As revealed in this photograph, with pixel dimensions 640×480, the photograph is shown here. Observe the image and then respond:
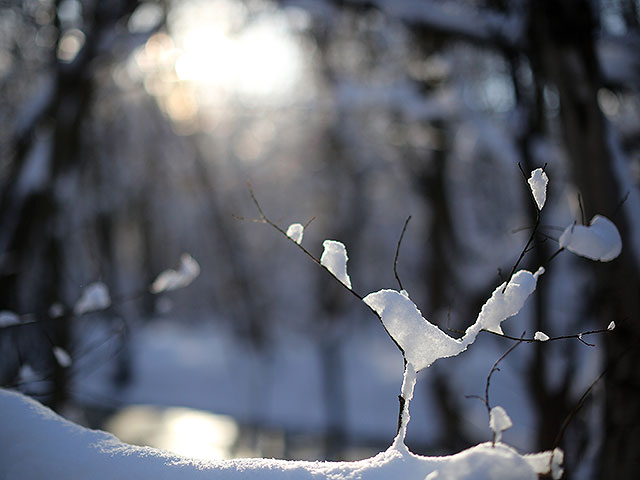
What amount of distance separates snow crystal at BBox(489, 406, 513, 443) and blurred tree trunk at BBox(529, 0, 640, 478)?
1.58m

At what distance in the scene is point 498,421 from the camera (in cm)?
96

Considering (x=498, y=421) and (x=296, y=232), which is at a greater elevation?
(x=296, y=232)

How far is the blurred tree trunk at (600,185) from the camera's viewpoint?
2303 millimetres

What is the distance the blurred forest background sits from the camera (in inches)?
99.3

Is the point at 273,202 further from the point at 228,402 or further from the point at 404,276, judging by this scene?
the point at 228,402

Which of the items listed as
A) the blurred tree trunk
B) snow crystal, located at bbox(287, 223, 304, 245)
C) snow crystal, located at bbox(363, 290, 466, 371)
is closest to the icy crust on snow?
snow crystal, located at bbox(363, 290, 466, 371)

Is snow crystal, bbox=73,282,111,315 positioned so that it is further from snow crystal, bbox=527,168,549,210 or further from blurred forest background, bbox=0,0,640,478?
snow crystal, bbox=527,168,549,210

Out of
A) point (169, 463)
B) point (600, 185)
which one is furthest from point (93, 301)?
point (600, 185)

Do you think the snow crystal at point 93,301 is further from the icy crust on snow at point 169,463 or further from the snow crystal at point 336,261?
the snow crystal at point 336,261

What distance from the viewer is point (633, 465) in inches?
89.2

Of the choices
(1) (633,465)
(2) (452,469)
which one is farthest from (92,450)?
(1) (633,465)

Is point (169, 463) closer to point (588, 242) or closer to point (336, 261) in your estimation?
point (336, 261)

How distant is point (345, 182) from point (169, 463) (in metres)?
7.77

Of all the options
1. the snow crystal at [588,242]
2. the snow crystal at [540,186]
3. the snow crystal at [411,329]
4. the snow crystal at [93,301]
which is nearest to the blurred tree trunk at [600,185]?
the snow crystal at [588,242]
